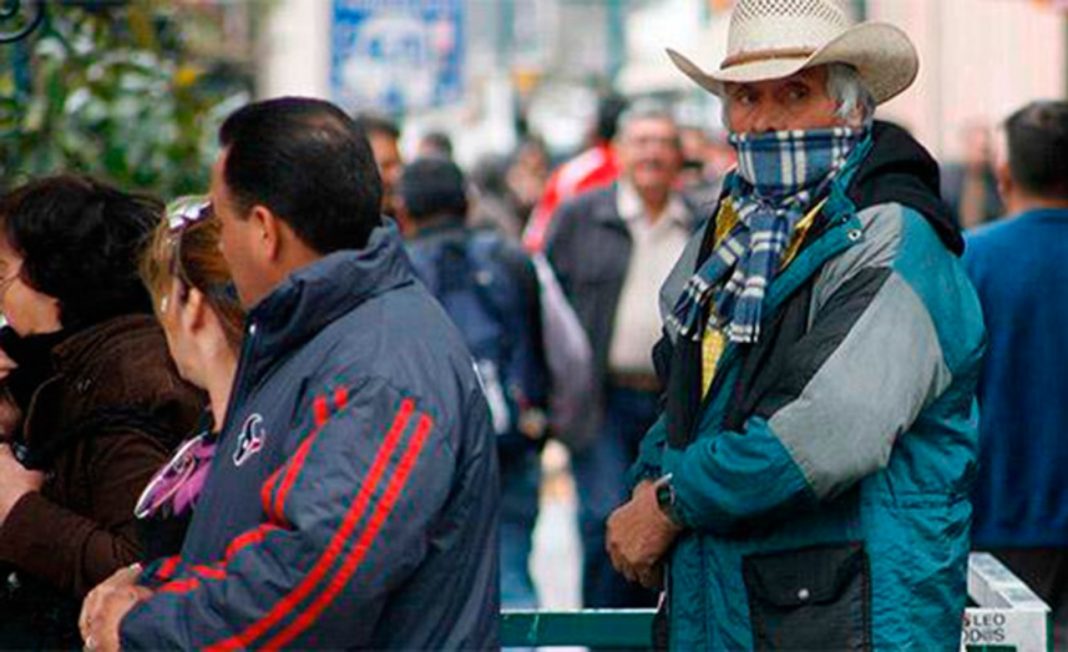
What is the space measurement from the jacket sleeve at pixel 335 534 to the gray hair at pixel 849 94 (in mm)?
1308

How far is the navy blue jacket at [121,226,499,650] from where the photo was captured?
3674mm

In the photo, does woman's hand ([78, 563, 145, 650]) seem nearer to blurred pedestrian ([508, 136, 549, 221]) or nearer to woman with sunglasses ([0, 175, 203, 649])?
woman with sunglasses ([0, 175, 203, 649])

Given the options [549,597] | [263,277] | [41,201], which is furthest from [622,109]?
[263,277]

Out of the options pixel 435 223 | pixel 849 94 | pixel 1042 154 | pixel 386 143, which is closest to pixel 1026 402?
pixel 1042 154

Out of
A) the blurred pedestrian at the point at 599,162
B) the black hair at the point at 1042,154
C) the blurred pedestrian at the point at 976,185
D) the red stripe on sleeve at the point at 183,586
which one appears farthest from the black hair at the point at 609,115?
the red stripe on sleeve at the point at 183,586

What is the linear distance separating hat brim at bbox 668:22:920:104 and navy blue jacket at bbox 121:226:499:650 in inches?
40.5

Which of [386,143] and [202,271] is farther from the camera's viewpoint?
[386,143]

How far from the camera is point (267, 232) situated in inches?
152

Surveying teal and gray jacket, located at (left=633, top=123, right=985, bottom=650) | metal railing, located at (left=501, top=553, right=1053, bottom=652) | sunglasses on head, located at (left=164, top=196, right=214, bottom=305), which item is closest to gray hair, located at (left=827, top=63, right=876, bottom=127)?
teal and gray jacket, located at (left=633, top=123, right=985, bottom=650)

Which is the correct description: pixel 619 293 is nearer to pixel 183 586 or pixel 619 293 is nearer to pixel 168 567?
pixel 168 567

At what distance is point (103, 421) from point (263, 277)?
950 millimetres

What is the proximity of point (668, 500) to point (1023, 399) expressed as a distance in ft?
8.05

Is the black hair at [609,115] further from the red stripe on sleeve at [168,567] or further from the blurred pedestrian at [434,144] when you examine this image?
the red stripe on sleeve at [168,567]

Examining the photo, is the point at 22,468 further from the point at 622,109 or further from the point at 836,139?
the point at 622,109
